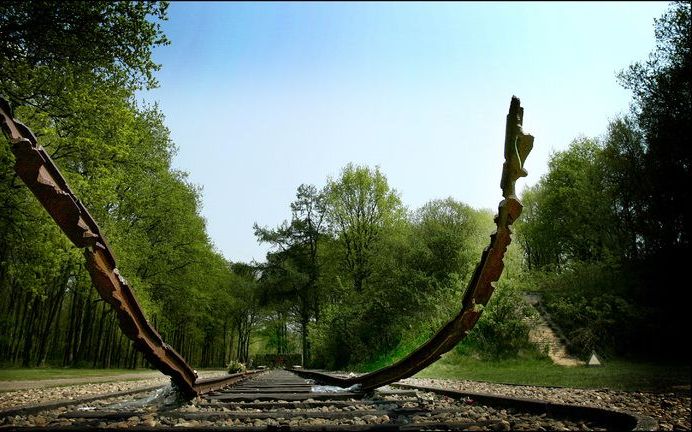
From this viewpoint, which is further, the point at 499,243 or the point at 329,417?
the point at 499,243

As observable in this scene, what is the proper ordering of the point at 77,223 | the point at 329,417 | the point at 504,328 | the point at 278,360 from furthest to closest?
the point at 278,360, the point at 504,328, the point at 329,417, the point at 77,223

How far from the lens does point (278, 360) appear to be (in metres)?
45.0

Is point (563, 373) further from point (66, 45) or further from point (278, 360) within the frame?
point (278, 360)

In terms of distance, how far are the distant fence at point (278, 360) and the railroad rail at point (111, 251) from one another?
130 ft

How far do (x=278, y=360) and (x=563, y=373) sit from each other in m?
37.3

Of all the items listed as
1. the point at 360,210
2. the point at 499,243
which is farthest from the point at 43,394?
the point at 360,210

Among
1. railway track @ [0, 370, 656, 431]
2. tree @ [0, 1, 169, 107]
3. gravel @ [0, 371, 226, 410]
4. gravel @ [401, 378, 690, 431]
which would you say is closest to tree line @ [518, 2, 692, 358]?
gravel @ [401, 378, 690, 431]

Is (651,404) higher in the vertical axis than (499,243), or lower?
lower

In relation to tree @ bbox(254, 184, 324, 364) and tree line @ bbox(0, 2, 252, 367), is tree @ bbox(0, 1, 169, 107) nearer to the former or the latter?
tree line @ bbox(0, 2, 252, 367)

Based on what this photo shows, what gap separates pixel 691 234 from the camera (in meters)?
16.4

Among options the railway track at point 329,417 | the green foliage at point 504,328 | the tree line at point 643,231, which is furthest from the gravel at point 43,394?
the tree line at point 643,231

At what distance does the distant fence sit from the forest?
4.21 m

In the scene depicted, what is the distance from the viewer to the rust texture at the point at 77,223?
340 centimetres

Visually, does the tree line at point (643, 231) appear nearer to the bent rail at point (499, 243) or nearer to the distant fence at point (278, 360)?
the bent rail at point (499, 243)
